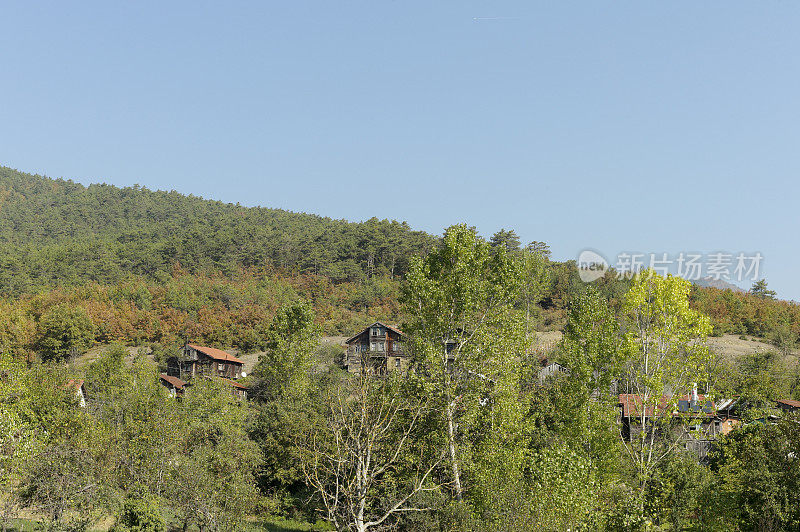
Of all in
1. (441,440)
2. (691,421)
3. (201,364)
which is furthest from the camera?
(201,364)

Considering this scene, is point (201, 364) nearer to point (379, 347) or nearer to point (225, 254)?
point (379, 347)

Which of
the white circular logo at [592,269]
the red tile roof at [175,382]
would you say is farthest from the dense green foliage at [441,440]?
the white circular logo at [592,269]

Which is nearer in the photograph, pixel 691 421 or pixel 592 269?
pixel 691 421

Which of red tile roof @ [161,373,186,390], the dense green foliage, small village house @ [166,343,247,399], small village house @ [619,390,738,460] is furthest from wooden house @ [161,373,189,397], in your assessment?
small village house @ [619,390,738,460]

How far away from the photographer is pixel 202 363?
266 ft

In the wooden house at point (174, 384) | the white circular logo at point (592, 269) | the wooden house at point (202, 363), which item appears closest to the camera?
the wooden house at point (174, 384)

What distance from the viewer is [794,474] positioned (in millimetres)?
23703

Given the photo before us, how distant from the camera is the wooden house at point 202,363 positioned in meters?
80.1

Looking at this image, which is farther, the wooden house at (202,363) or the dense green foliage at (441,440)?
the wooden house at (202,363)

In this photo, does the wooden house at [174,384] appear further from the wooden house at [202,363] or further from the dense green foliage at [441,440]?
the dense green foliage at [441,440]

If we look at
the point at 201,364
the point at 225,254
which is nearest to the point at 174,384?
the point at 201,364

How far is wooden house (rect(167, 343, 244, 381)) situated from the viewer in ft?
263

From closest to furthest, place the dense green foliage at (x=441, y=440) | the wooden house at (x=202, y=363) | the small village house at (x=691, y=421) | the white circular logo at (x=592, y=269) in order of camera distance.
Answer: the dense green foliage at (x=441, y=440) < the small village house at (x=691, y=421) < the wooden house at (x=202, y=363) < the white circular logo at (x=592, y=269)

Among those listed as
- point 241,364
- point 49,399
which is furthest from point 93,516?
point 241,364
